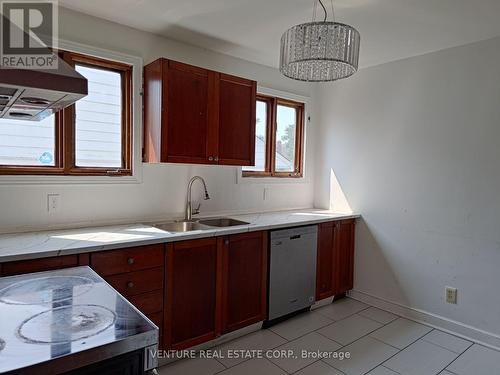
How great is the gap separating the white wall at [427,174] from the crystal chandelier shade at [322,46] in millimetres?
1359

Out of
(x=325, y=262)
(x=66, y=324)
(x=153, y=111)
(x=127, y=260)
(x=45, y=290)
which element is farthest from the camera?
(x=325, y=262)

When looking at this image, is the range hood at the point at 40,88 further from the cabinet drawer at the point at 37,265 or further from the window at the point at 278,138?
the window at the point at 278,138

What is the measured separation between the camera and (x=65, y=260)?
6.07 ft

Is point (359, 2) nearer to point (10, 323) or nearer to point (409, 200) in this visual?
point (409, 200)

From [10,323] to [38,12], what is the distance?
81.8 inches

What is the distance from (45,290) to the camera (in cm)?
133

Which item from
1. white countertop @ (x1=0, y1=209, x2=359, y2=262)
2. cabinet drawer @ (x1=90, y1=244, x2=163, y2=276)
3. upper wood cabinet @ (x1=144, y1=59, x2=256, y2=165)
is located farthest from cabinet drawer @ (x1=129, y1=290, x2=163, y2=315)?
upper wood cabinet @ (x1=144, y1=59, x2=256, y2=165)

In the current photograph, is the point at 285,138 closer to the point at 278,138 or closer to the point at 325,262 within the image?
the point at 278,138

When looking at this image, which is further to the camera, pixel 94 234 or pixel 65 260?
pixel 94 234

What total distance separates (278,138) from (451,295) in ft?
7.15

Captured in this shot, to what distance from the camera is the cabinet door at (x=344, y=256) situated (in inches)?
135

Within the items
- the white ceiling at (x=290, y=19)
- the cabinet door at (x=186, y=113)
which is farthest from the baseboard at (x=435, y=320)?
the white ceiling at (x=290, y=19)

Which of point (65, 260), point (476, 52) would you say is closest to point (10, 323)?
point (65, 260)

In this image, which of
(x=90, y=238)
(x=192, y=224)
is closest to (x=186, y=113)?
(x=192, y=224)
